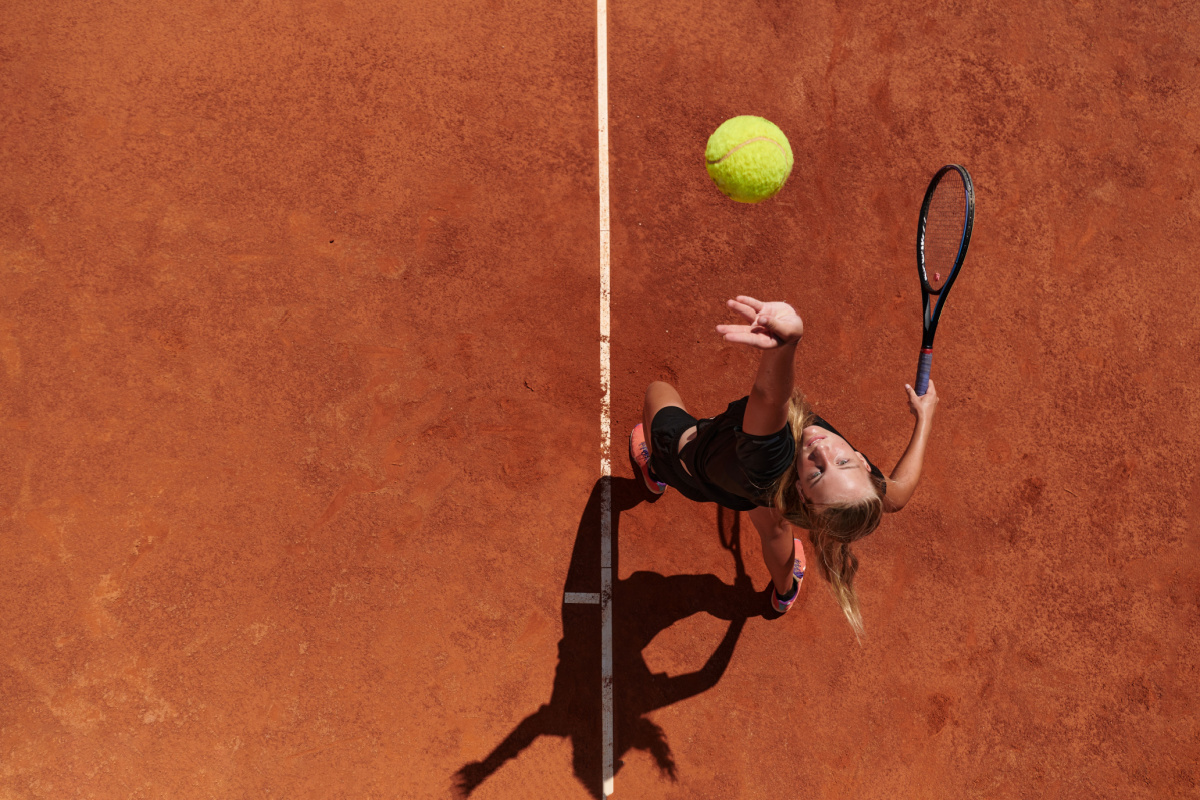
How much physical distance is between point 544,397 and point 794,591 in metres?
2.09

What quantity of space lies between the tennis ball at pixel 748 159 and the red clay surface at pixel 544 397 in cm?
116

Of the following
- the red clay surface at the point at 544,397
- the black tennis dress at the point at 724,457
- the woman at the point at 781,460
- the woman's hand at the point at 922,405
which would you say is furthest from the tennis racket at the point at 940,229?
the black tennis dress at the point at 724,457

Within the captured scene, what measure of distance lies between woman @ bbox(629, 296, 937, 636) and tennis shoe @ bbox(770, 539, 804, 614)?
0.64m

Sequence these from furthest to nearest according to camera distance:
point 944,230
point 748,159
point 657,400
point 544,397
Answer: point 544,397 → point 944,230 → point 657,400 → point 748,159

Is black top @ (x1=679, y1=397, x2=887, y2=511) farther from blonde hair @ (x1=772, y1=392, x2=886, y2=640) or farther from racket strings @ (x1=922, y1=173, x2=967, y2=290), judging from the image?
racket strings @ (x1=922, y1=173, x2=967, y2=290)

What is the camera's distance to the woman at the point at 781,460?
2.37 metres

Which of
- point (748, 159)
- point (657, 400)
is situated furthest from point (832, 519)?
point (748, 159)

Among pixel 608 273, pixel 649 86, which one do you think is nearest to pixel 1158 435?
pixel 608 273

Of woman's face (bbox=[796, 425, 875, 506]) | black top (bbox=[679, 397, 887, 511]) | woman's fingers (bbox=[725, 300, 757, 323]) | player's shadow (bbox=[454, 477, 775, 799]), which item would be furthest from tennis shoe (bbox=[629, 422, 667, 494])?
woman's fingers (bbox=[725, 300, 757, 323])

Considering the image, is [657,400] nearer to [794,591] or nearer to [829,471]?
[829,471]

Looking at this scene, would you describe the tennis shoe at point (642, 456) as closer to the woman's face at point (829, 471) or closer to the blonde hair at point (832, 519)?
the blonde hair at point (832, 519)

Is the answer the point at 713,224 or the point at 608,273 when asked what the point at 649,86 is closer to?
the point at 713,224

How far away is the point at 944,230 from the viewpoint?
4.18m

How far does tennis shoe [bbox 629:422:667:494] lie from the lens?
14.1ft
